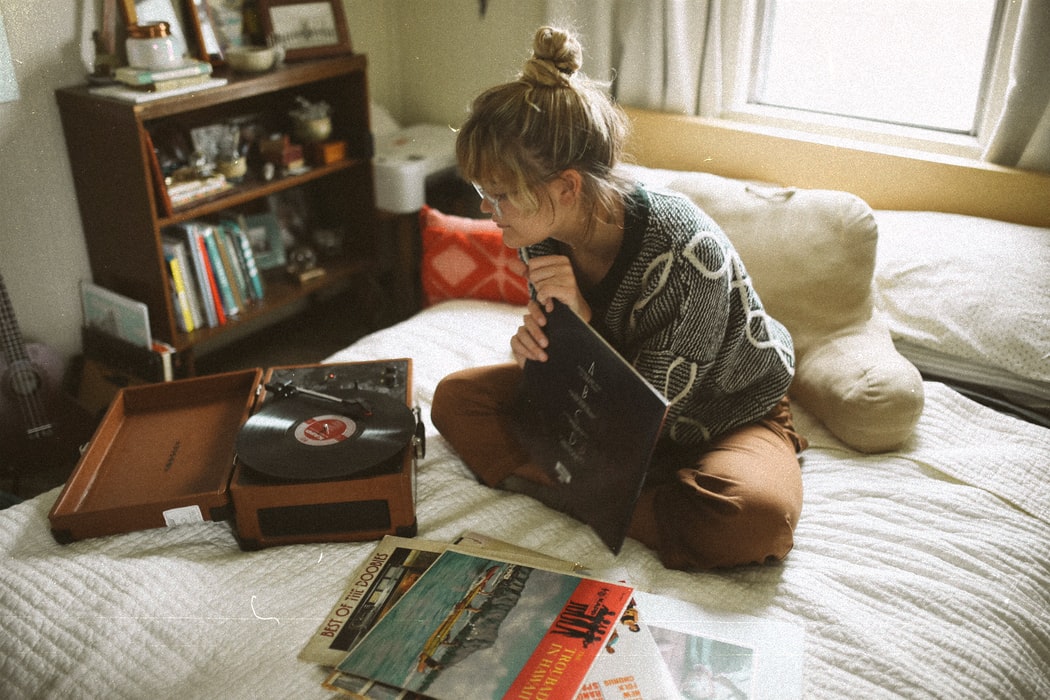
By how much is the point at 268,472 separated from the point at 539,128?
0.64 metres

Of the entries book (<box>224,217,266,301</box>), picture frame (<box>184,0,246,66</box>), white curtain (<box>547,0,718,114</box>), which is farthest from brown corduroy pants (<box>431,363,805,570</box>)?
picture frame (<box>184,0,246,66</box>)

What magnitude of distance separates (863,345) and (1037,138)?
72 cm

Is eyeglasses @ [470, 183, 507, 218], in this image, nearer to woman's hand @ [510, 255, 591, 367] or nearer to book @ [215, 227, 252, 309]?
woman's hand @ [510, 255, 591, 367]

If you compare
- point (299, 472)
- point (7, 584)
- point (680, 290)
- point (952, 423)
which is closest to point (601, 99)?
point (680, 290)

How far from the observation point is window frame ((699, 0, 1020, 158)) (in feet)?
6.48

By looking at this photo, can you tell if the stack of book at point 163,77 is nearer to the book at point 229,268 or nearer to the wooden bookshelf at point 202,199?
the wooden bookshelf at point 202,199

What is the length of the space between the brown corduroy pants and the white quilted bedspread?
38 mm

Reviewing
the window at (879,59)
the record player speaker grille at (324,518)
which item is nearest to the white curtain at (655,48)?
the window at (879,59)

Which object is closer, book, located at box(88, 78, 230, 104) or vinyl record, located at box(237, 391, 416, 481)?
vinyl record, located at box(237, 391, 416, 481)

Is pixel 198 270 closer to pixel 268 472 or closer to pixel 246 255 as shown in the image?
pixel 246 255

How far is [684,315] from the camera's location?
124 centimetres

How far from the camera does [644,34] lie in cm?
230

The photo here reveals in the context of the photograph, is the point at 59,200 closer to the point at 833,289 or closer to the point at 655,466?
the point at 655,466

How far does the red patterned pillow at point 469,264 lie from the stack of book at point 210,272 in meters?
0.55
